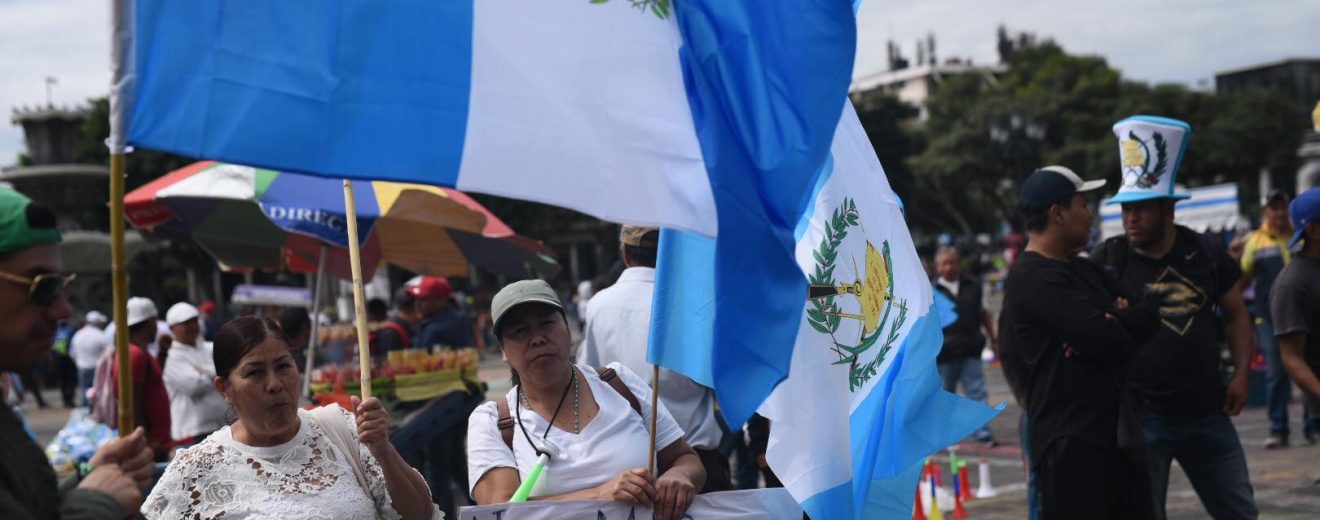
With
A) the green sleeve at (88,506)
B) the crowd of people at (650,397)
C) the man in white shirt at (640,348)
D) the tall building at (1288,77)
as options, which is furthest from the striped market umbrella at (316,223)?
the tall building at (1288,77)

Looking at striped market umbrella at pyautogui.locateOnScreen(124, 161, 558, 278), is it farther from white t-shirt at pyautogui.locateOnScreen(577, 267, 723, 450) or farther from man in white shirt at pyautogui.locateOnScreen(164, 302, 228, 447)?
white t-shirt at pyautogui.locateOnScreen(577, 267, 723, 450)

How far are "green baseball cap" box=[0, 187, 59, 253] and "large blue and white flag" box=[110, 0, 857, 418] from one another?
0.63 ft

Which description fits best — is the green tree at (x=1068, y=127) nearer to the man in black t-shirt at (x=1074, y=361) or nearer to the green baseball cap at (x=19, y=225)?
the man in black t-shirt at (x=1074, y=361)

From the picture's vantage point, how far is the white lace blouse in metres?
3.78

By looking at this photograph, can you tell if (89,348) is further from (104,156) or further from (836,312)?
(104,156)

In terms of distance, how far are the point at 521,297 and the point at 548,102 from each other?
49.4 inches

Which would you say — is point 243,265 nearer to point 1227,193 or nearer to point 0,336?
point 0,336

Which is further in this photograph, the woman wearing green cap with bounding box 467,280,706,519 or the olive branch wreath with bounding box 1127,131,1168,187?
the olive branch wreath with bounding box 1127,131,1168,187

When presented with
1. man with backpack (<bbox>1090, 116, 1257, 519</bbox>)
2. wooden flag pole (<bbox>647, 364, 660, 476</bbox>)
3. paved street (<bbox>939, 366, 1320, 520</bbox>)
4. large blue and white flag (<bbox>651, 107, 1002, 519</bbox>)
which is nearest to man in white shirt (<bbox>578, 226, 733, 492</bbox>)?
large blue and white flag (<bbox>651, 107, 1002, 519</bbox>)

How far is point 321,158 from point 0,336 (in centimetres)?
79

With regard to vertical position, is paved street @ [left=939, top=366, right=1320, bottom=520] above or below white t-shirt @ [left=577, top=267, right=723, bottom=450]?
below

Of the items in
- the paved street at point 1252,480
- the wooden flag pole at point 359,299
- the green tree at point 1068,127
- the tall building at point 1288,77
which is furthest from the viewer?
the tall building at point 1288,77

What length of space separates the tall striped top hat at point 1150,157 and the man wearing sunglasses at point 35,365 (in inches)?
185

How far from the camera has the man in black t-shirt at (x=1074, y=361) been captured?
519cm
